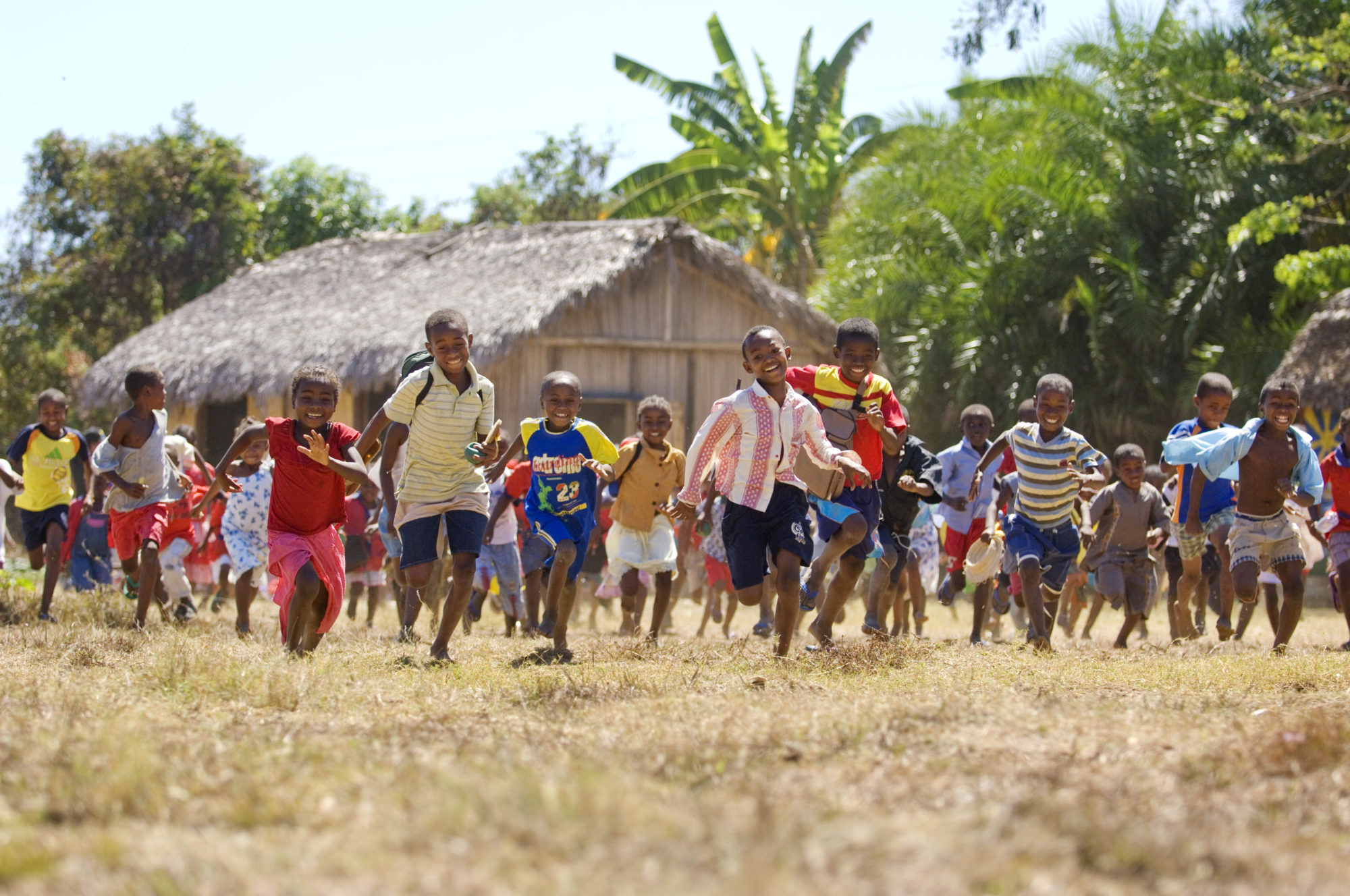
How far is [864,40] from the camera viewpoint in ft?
81.7

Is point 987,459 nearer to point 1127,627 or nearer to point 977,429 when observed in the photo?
point 977,429

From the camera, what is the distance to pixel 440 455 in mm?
7047

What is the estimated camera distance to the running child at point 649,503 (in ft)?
28.2

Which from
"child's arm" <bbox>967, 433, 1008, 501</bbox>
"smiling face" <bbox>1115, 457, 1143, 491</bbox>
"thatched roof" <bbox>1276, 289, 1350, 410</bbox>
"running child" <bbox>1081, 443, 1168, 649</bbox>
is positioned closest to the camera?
"child's arm" <bbox>967, 433, 1008, 501</bbox>

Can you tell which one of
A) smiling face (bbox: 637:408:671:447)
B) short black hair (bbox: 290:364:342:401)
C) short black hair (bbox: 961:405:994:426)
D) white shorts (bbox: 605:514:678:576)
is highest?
A: short black hair (bbox: 961:405:994:426)

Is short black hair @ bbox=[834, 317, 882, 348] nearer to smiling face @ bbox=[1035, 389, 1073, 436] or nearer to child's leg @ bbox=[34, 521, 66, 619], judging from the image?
smiling face @ bbox=[1035, 389, 1073, 436]

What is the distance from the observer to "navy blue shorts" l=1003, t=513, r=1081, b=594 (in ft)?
26.2

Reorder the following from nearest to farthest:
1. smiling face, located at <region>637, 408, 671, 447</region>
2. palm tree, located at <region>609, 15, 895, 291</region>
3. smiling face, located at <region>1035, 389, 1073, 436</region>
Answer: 1. smiling face, located at <region>1035, 389, 1073, 436</region>
2. smiling face, located at <region>637, 408, 671, 447</region>
3. palm tree, located at <region>609, 15, 895, 291</region>

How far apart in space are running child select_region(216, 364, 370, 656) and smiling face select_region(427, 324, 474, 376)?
0.51m

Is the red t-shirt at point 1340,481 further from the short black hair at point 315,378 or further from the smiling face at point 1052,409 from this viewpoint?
the short black hair at point 315,378

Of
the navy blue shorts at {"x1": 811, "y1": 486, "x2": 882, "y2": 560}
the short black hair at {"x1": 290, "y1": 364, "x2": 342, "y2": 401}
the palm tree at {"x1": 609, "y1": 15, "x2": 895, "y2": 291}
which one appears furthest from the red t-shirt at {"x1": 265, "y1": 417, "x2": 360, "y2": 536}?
the palm tree at {"x1": 609, "y1": 15, "x2": 895, "y2": 291}

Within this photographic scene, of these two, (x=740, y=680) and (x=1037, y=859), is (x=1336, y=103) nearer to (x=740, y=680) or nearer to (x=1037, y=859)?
(x=740, y=680)

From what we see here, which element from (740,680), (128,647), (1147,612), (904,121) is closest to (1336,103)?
(904,121)

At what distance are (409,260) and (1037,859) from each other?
58.0ft
